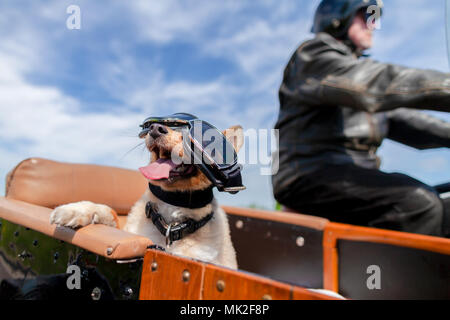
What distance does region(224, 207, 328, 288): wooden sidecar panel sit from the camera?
1.74 meters

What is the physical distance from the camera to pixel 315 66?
A: 208 centimetres

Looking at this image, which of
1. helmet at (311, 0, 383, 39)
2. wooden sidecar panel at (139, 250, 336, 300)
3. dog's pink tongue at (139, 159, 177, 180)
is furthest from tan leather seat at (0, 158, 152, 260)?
helmet at (311, 0, 383, 39)

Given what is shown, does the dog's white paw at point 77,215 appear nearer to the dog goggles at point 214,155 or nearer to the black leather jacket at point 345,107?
the dog goggles at point 214,155

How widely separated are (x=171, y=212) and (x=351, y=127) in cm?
152

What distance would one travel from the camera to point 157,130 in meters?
1.05

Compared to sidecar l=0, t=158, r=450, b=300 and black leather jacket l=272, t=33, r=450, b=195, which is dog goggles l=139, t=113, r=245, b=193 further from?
black leather jacket l=272, t=33, r=450, b=195

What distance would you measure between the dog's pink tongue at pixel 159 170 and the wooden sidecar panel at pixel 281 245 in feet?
3.22

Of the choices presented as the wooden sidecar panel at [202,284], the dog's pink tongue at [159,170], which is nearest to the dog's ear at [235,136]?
the dog's pink tongue at [159,170]

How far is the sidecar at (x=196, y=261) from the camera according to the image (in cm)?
88

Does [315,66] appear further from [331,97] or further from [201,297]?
[201,297]

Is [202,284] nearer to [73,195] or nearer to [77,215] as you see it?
[77,215]

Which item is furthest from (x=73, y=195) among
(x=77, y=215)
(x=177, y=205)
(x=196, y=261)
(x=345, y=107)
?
(x=345, y=107)

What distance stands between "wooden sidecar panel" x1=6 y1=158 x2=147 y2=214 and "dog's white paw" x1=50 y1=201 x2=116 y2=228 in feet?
3.03
